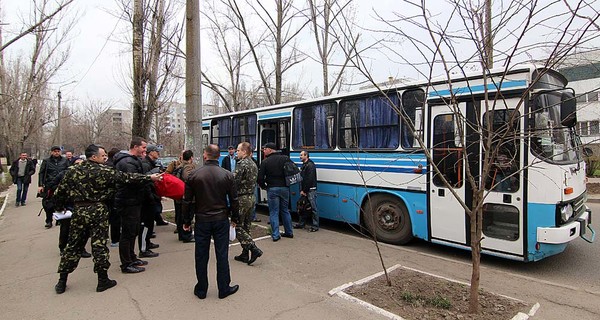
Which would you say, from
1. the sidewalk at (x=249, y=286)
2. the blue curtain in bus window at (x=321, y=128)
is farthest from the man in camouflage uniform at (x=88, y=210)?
the blue curtain in bus window at (x=321, y=128)

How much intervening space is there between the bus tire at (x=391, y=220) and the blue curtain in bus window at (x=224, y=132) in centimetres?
570

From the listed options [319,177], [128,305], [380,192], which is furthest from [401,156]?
[128,305]

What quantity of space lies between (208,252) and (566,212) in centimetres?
506

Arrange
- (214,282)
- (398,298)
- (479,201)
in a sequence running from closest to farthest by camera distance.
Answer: (479,201)
(398,298)
(214,282)

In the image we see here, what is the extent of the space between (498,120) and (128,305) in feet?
18.9

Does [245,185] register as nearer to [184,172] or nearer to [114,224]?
[184,172]

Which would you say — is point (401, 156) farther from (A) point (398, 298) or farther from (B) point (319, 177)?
(A) point (398, 298)

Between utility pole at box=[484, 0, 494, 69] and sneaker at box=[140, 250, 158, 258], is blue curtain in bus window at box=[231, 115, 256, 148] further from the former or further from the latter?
utility pole at box=[484, 0, 494, 69]

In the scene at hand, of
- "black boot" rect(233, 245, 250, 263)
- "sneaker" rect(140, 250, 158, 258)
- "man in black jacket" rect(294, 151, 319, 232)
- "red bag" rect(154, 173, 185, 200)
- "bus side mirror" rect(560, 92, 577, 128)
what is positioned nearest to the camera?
"bus side mirror" rect(560, 92, 577, 128)

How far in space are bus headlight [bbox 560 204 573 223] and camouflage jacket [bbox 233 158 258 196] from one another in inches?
182

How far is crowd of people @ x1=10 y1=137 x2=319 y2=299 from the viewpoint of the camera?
411 centimetres

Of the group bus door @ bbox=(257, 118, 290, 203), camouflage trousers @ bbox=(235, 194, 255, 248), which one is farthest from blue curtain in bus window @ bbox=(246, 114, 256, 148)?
camouflage trousers @ bbox=(235, 194, 255, 248)

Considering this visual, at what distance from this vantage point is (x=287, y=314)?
12.1 feet

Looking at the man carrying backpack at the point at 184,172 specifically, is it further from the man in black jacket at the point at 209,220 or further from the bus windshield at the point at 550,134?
the bus windshield at the point at 550,134
